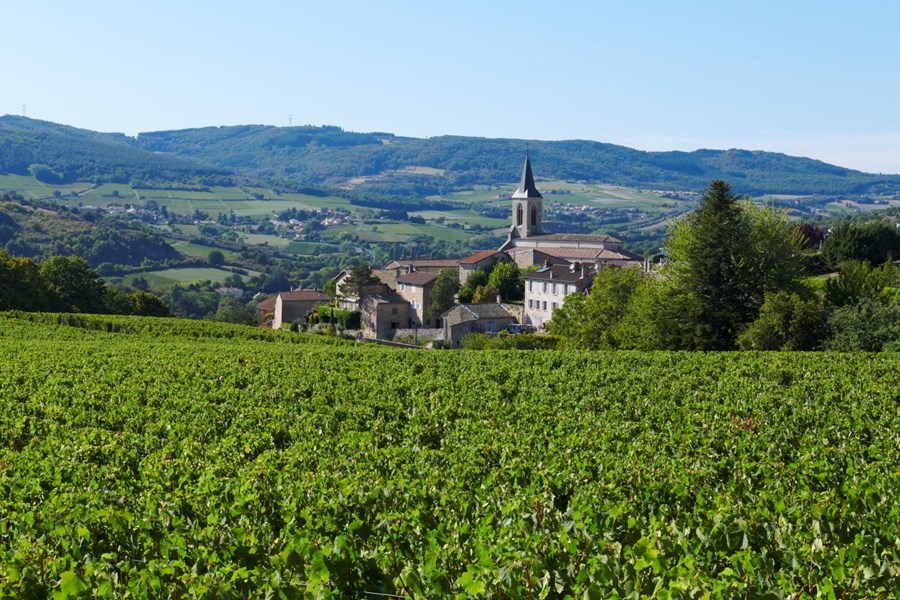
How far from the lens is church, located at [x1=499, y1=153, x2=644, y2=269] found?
97875mm

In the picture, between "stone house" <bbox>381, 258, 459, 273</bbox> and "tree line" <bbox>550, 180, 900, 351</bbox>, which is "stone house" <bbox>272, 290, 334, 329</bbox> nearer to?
"stone house" <bbox>381, 258, 459, 273</bbox>

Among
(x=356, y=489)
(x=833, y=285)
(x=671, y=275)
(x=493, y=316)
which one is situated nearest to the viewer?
(x=356, y=489)

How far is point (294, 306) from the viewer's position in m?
89.6

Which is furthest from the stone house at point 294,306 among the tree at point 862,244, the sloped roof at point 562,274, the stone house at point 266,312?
the tree at point 862,244

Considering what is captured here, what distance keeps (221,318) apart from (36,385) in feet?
247

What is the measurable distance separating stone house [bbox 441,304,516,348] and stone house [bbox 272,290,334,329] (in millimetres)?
18598

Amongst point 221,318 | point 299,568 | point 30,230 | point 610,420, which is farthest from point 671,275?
point 30,230

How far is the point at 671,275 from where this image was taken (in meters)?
49.1

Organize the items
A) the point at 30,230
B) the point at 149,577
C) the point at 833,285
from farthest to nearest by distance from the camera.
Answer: the point at 30,230, the point at 833,285, the point at 149,577

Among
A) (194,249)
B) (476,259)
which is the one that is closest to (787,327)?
(476,259)

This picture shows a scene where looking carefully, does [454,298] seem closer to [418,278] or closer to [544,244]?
[418,278]

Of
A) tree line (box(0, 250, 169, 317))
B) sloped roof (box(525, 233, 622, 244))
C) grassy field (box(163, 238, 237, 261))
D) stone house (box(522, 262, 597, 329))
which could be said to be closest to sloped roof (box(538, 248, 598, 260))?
sloped roof (box(525, 233, 622, 244))

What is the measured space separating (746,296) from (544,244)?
68.3 meters

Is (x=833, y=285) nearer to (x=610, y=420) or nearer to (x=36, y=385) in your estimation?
(x=610, y=420)
